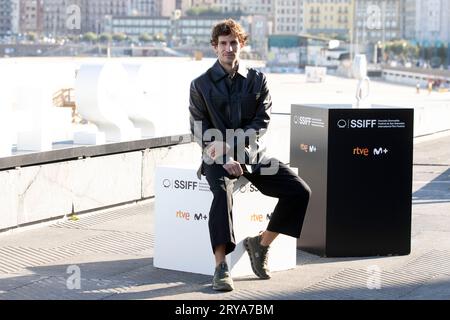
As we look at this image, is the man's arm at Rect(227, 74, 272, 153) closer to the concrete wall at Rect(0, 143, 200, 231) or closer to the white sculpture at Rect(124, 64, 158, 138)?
the concrete wall at Rect(0, 143, 200, 231)

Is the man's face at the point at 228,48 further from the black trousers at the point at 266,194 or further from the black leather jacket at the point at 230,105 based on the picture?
the black trousers at the point at 266,194

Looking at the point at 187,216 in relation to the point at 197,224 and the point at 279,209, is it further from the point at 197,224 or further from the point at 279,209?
the point at 279,209

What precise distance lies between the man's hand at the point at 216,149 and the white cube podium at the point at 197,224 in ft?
1.25

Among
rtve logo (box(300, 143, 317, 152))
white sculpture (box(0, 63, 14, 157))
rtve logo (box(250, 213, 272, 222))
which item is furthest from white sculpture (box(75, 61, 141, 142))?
rtve logo (box(250, 213, 272, 222))

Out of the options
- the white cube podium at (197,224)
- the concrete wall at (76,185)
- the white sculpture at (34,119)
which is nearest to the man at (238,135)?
the white cube podium at (197,224)

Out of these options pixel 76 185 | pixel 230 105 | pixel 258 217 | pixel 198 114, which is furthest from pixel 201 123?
pixel 76 185

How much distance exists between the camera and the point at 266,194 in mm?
7578

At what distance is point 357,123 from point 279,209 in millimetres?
1109

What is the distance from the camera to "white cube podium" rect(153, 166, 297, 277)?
7.73 metres


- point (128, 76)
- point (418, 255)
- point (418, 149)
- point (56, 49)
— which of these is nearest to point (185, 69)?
point (128, 76)

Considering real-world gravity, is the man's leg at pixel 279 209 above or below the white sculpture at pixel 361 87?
below

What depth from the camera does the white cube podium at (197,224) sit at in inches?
304

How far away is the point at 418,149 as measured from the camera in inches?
764

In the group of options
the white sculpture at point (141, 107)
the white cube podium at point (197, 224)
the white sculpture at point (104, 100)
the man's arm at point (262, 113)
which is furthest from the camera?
the white sculpture at point (141, 107)
